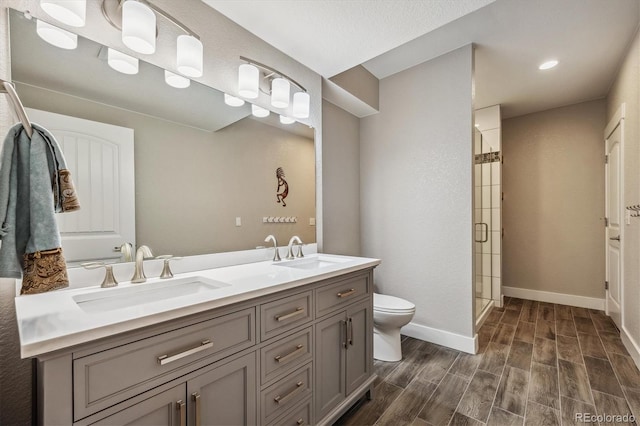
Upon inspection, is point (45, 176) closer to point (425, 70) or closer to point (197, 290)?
point (197, 290)

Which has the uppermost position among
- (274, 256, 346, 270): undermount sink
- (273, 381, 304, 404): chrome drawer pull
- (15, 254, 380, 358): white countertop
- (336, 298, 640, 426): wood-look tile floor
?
(15, 254, 380, 358): white countertop

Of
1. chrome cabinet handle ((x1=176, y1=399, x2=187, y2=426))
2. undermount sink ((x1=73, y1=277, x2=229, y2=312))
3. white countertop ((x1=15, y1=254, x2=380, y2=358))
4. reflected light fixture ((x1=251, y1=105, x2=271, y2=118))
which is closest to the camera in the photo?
white countertop ((x1=15, y1=254, x2=380, y2=358))

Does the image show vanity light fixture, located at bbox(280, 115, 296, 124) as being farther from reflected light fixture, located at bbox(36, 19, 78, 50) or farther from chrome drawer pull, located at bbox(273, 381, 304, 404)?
chrome drawer pull, located at bbox(273, 381, 304, 404)

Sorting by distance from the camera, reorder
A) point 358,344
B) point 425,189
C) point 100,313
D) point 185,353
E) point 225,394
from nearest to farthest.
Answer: point 100,313, point 185,353, point 225,394, point 358,344, point 425,189

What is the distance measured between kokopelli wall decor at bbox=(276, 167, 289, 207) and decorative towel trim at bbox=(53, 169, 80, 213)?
4.06 ft

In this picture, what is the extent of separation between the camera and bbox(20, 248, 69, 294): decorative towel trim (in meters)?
0.83

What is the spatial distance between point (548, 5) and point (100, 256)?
3093 mm

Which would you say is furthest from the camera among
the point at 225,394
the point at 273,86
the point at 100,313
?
the point at 273,86

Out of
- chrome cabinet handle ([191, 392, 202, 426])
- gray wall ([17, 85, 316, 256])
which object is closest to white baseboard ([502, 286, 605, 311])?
gray wall ([17, 85, 316, 256])

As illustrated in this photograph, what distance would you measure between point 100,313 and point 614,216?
423 centimetres

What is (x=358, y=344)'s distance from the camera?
1658mm

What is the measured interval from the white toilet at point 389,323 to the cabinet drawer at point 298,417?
3.20ft

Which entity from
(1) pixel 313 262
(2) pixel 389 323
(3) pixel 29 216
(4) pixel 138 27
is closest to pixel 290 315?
(1) pixel 313 262

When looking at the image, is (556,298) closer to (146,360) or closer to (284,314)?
(284,314)
